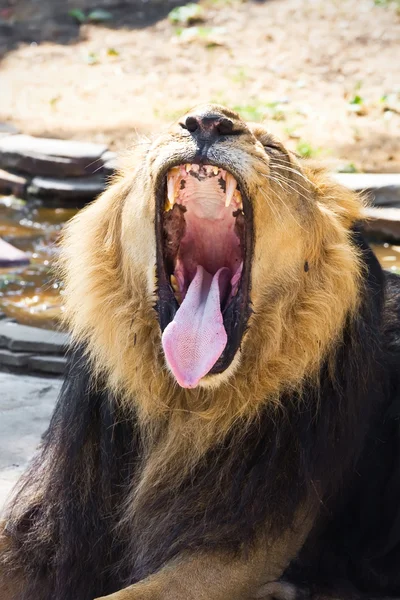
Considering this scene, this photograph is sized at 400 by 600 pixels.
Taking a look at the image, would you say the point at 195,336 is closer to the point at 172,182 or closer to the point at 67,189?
the point at 172,182

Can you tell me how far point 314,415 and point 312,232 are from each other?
505 mm

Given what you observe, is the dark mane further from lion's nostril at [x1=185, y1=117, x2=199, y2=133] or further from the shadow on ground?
the shadow on ground

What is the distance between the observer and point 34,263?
23.5 feet

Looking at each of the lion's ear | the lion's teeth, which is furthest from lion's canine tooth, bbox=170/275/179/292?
the lion's ear

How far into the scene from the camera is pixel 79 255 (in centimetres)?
322

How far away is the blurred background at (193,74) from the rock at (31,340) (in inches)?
63.6

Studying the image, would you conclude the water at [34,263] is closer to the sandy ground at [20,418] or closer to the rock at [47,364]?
the rock at [47,364]

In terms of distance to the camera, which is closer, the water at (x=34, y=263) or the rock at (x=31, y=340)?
the rock at (x=31, y=340)

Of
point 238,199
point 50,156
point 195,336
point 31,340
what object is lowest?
point 31,340

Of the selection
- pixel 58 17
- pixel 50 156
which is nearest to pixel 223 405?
pixel 50 156

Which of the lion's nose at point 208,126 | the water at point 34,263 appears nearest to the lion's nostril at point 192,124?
the lion's nose at point 208,126

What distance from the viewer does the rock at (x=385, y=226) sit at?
7.28m

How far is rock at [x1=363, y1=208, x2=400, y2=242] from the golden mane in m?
4.16

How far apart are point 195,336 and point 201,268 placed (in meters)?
0.37
